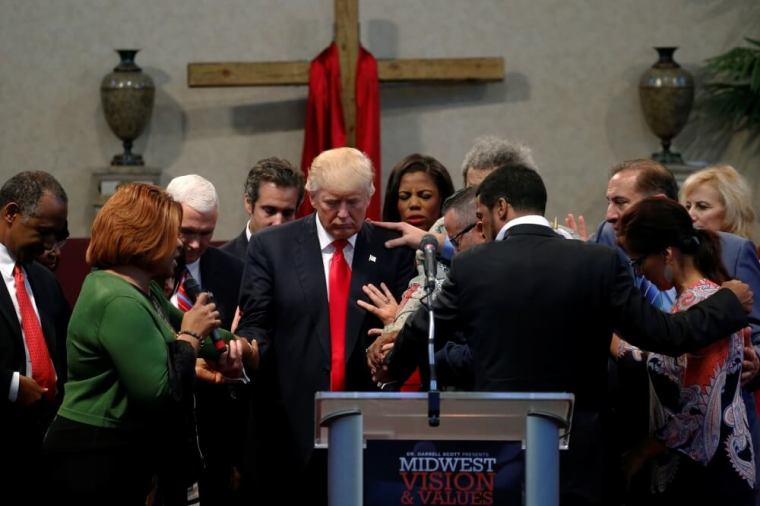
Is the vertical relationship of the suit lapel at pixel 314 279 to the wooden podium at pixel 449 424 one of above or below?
above

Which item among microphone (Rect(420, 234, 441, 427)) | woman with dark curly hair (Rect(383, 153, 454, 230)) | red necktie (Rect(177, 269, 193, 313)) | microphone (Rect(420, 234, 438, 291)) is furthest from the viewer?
woman with dark curly hair (Rect(383, 153, 454, 230))

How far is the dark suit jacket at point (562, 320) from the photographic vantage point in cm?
→ 348

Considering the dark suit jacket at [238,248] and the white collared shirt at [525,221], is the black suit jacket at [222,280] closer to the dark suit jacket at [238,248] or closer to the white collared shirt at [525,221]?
the dark suit jacket at [238,248]

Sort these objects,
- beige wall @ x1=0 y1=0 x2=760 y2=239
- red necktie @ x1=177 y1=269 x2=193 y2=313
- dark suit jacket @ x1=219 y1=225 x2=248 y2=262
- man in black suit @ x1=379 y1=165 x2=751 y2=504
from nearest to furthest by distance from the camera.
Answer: man in black suit @ x1=379 y1=165 x2=751 y2=504 → red necktie @ x1=177 y1=269 x2=193 y2=313 → dark suit jacket @ x1=219 y1=225 x2=248 y2=262 → beige wall @ x1=0 y1=0 x2=760 y2=239

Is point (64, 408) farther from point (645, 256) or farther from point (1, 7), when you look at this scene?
point (1, 7)

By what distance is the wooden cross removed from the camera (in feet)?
27.8

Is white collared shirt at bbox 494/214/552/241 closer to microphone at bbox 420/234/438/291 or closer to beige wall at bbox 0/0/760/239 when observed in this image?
microphone at bbox 420/234/438/291

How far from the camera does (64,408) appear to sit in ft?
11.6

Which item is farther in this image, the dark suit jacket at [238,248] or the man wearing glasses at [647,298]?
the dark suit jacket at [238,248]

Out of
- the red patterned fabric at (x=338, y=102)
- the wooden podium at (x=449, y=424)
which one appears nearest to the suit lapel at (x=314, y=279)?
the wooden podium at (x=449, y=424)

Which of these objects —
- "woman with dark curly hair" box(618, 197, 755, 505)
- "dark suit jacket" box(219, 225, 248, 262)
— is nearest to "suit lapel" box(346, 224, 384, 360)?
"dark suit jacket" box(219, 225, 248, 262)

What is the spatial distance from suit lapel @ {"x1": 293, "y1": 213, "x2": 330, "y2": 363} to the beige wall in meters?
4.60

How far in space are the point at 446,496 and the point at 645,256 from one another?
0.98m

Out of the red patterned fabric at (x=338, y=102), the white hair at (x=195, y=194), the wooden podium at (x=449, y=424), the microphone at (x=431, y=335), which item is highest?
the red patterned fabric at (x=338, y=102)
